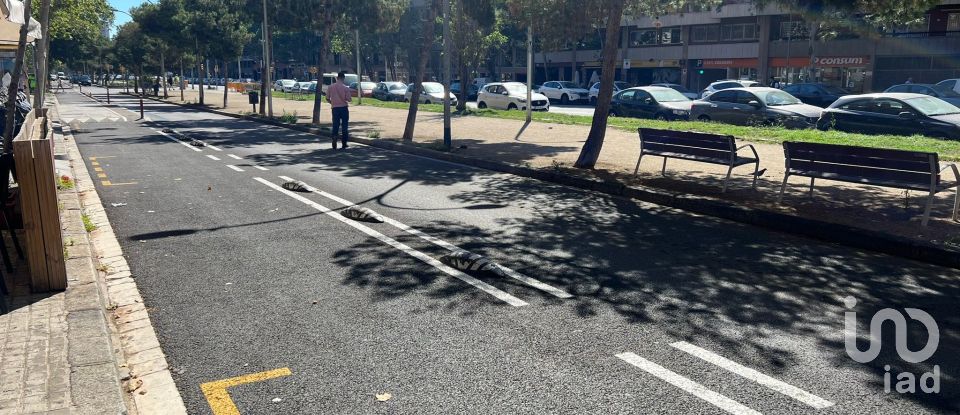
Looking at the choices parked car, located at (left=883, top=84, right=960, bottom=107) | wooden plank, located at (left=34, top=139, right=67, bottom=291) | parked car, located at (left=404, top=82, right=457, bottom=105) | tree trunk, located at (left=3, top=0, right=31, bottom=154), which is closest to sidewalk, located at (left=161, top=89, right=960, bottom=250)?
wooden plank, located at (left=34, top=139, right=67, bottom=291)

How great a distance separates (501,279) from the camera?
6715 millimetres

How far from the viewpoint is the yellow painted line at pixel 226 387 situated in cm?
420

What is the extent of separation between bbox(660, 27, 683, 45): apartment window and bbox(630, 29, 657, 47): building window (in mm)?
805

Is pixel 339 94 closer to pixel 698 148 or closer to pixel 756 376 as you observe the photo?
pixel 698 148

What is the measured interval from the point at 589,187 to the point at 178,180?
22.5 feet

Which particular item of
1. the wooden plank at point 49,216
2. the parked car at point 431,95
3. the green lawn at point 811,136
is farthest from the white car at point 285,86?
the wooden plank at point 49,216

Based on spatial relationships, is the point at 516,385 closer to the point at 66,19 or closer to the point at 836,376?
the point at 836,376

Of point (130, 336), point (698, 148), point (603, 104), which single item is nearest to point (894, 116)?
point (603, 104)

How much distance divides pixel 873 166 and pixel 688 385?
593 cm

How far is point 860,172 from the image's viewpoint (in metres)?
9.17

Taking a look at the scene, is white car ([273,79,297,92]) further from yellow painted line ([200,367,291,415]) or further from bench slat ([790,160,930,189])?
yellow painted line ([200,367,291,415])

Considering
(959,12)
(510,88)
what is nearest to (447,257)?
(510,88)

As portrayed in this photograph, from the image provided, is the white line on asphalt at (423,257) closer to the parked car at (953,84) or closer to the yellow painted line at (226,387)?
the yellow painted line at (226,387)

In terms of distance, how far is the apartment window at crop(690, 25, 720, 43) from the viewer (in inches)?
2202
